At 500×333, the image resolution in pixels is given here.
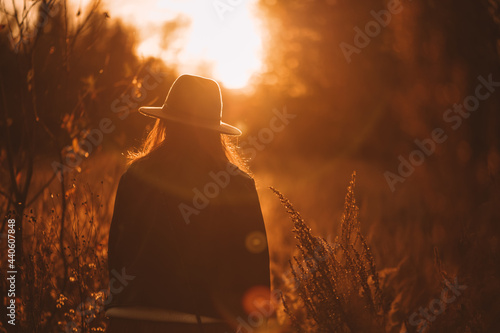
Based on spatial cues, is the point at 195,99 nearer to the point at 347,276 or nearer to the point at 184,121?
the point at 184,121

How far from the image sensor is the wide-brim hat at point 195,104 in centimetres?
247

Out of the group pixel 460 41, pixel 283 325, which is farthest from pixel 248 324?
pixel 460 41

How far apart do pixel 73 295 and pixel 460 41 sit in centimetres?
381

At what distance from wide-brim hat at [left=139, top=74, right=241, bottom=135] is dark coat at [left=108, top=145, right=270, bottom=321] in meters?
0.25

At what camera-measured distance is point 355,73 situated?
329 inches

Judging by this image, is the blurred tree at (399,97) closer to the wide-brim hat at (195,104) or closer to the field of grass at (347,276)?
the field of grass at (347,276)

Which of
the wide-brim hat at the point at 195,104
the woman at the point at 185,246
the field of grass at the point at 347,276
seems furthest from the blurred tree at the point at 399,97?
the wide-brim hat at the point at 195,104

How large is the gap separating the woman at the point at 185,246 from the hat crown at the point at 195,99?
0.19m

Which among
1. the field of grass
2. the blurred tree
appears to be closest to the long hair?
the field of grass

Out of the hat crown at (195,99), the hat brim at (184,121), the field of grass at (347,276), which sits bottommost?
the field of grass at (347,276)

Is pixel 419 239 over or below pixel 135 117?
below

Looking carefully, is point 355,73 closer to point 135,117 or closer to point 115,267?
point 135,117

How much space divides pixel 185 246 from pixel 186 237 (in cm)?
4

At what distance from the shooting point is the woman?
213 centimetres
